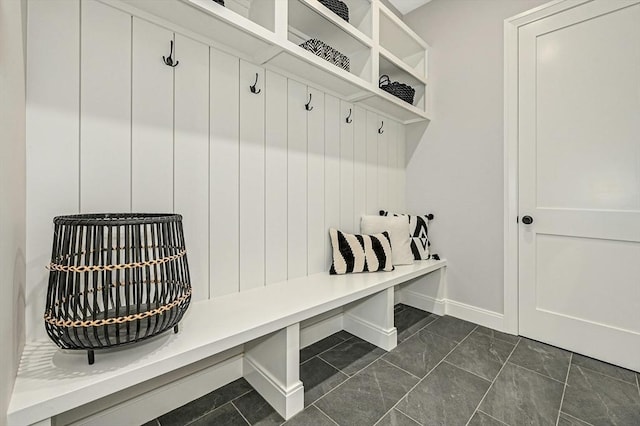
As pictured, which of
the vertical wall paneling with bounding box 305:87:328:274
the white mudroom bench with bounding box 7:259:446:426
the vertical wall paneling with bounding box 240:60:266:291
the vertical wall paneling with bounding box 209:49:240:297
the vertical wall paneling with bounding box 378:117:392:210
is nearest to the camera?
the white mudroom bench with bounding box 7:259:446:426

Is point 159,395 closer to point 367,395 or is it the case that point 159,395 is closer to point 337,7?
point 367,395

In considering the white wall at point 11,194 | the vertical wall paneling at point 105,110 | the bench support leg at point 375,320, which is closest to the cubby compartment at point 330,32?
the vertical wall paneling at point 105,110

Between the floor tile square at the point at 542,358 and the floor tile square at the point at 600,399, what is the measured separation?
0.06 meters

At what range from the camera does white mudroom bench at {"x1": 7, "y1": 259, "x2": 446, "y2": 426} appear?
0.78 meters

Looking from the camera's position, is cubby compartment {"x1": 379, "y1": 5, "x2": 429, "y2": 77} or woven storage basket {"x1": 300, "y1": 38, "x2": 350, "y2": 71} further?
cubby compartment {"x1": 379, "y1": 5, "x2": 429, "y2": 77}

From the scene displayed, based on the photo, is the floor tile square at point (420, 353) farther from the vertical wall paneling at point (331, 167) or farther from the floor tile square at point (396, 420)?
the vertical wall paneling at point (331, 167)

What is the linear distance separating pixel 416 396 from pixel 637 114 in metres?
1.93

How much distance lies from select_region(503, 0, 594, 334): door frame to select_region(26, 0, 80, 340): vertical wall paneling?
2.41 m

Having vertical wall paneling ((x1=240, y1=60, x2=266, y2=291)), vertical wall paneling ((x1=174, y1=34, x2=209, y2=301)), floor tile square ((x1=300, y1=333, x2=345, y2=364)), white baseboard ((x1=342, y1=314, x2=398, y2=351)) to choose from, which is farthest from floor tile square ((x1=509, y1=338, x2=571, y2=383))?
vertical wall paneling ((x1=174, y1=34, x2=209, y2=301))

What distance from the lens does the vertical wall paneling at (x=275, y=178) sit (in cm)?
162

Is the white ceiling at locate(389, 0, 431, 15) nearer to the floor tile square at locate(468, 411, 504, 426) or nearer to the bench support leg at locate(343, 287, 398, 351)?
the bench support leg at locate(343, 287, 398, 351)

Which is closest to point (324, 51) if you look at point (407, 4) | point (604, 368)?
point (407, 4)

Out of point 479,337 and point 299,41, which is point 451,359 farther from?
point 299,41

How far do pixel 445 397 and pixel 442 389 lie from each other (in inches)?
2.3
